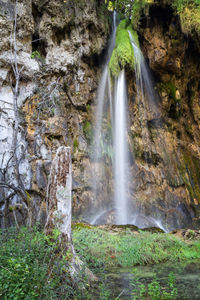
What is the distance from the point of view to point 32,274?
290cm

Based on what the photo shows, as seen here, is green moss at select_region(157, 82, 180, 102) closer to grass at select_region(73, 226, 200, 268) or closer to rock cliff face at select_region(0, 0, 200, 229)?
rock cliff face at select_region(0, 0, 200, 229)

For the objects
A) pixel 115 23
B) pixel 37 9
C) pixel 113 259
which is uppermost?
pixel 115 23

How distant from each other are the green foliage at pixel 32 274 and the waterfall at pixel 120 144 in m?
8.88

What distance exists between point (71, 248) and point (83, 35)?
11.7 meters

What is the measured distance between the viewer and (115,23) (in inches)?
599

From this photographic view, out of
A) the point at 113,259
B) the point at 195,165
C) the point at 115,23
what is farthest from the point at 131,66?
the point at 113,259

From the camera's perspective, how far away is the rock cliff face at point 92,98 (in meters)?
11.2

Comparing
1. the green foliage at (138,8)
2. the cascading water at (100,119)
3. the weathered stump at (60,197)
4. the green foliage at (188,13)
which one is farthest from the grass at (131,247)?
the green foliage at (138,8)

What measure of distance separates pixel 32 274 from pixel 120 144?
34.3 feet

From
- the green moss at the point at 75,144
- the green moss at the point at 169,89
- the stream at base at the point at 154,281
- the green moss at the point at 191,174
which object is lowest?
the stream at base at the point at 154,281

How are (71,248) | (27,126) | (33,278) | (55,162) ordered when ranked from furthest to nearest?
(27,126), (55,162), (71,248), (33,278)

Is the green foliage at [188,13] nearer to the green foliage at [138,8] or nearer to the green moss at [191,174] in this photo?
the green foliage at [138,8]

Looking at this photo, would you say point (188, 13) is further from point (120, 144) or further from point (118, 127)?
point (120, 144)

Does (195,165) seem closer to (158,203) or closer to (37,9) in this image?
(158,203)
